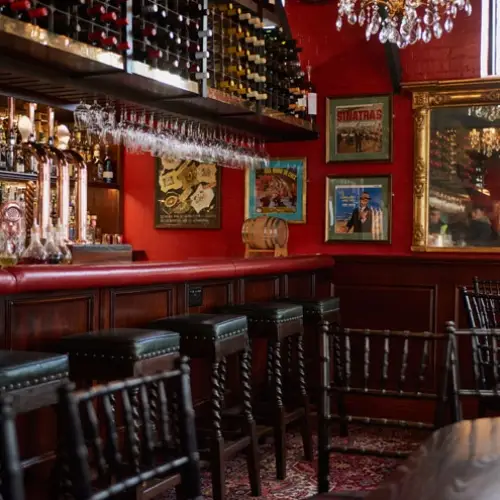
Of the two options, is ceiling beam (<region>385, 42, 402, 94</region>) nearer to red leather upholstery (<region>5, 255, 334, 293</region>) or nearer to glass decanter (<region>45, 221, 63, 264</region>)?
red leather upholstery (<region>5, 255, 334, 293</region>)

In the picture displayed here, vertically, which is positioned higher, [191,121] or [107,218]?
[191,121]

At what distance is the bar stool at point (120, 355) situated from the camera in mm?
2930

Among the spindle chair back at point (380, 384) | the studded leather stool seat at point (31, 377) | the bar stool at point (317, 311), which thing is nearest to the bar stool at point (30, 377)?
the studded leather stool seat at point (31, 377)

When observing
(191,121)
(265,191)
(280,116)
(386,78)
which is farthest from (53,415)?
(386,78)

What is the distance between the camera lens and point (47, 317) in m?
3.15

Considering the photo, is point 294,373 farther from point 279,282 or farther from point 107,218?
point 107,218

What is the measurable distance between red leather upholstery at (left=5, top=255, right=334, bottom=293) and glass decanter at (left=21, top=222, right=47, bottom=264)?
45 cm

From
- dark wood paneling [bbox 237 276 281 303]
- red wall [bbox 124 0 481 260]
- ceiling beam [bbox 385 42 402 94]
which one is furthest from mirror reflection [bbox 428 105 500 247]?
dark wood paneling [bbox 237 276 281 303]

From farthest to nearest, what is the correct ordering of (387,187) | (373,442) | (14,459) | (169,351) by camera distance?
(387,187)
(373,442)
(169,351)
(14,459)

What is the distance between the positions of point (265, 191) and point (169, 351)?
3.21 m

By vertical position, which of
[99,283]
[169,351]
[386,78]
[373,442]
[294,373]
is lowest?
[373,442]

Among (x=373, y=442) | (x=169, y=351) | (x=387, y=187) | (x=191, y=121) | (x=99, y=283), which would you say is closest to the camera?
(x=169, y=351)

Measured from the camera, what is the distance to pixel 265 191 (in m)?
6.16

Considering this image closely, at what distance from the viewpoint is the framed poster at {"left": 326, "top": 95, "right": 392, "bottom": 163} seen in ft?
19.1
